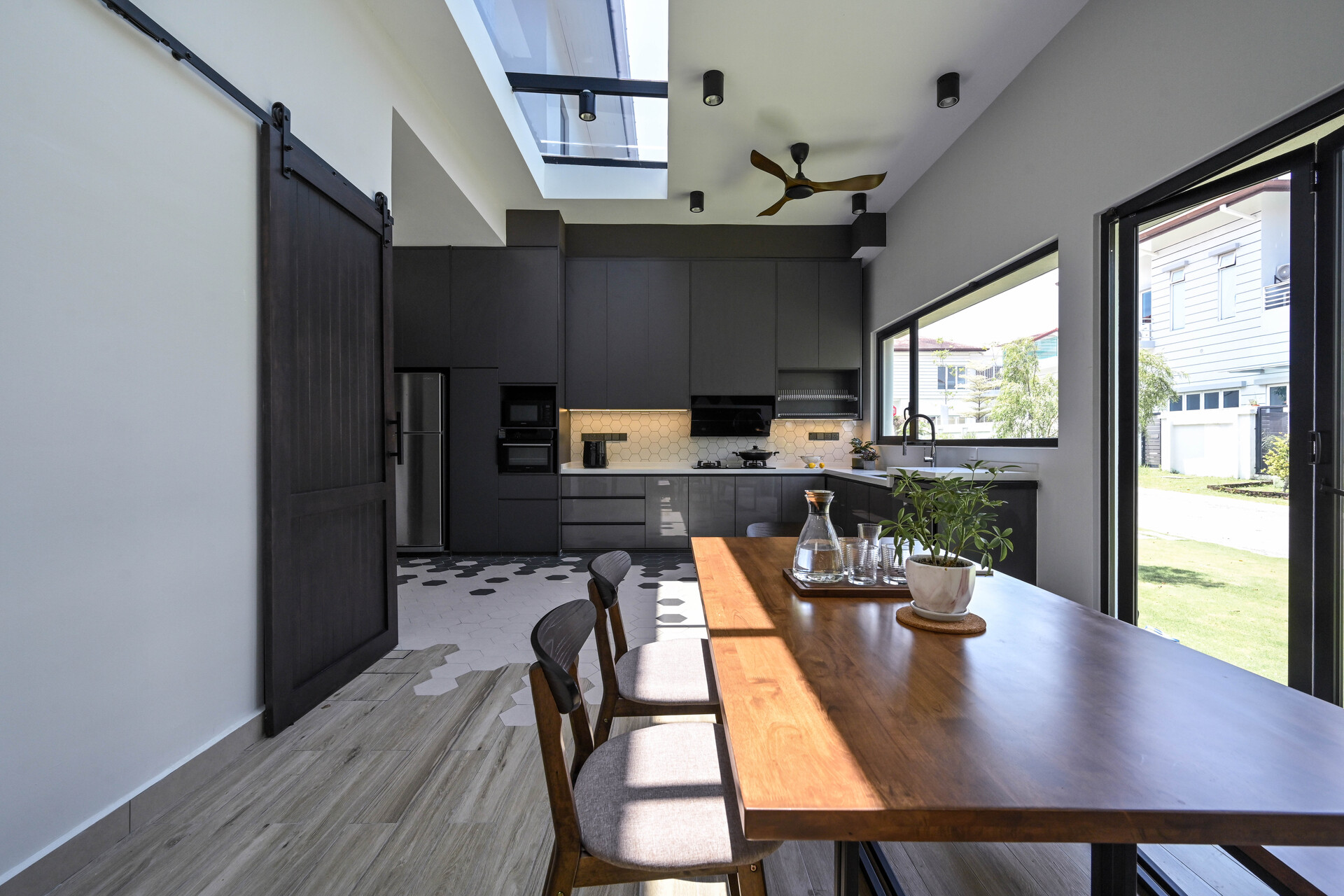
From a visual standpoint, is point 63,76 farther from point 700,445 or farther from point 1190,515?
point 700,445

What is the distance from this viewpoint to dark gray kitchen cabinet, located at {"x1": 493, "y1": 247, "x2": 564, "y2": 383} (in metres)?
5.29

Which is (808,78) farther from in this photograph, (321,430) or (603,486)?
(603,486)

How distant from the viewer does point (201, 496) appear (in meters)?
1.84

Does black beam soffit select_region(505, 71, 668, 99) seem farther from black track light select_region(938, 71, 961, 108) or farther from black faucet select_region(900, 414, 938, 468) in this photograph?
black faucet select_region(900, 414, 938, 468)

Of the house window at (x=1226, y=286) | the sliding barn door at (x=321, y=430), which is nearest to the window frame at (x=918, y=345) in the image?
the house window at (x=1226, y=286)

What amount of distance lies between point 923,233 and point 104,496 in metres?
4.91

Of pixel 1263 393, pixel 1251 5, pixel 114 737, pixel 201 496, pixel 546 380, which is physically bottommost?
pixel 114 737

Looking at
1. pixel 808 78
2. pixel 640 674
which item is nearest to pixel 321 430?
pixel 640 674

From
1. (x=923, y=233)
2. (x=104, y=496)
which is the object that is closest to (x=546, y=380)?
(x=923, y=233)

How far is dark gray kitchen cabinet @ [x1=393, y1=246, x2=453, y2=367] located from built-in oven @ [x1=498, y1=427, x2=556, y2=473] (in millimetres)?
920

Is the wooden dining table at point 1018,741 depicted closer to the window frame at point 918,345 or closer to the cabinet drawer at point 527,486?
the window frame at point 918,345

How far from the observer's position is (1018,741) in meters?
0.74

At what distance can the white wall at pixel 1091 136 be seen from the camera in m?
1.85

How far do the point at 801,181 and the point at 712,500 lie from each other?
9.53 ft
